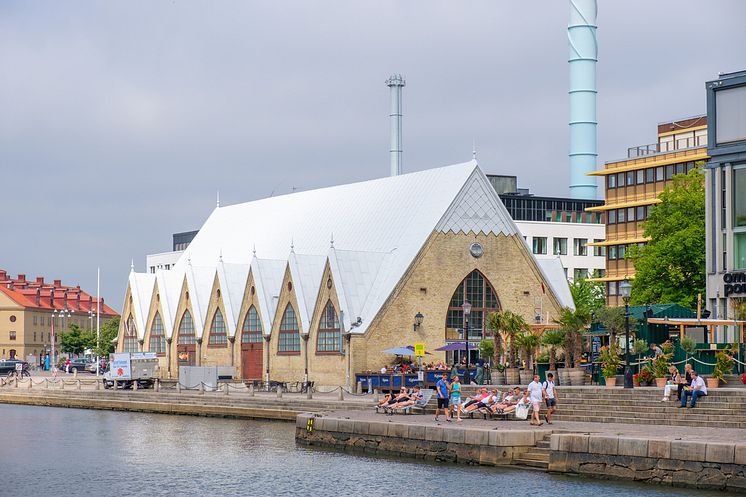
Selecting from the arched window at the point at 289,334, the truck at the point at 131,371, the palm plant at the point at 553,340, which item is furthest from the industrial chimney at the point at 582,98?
the palm plant at the point at 553,340

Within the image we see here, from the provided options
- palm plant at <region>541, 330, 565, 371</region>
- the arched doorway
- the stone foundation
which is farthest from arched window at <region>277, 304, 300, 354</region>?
the stone foundation

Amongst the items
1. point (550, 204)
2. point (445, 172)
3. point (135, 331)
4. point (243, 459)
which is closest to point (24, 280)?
point (550, 204)

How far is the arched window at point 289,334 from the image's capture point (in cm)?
7481

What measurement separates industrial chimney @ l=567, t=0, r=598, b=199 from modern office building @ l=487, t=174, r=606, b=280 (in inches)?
184

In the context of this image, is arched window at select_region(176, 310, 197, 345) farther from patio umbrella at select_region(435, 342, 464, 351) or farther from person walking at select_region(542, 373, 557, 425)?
person walking at select_region(542, 373, 557, 425)

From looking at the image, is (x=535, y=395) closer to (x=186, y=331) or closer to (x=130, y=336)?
(x=186, y=331)

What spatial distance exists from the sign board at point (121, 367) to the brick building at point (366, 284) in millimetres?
6062

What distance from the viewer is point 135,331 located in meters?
93.9

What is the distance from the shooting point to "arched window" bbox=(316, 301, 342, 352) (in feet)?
233

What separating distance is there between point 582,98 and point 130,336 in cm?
6162

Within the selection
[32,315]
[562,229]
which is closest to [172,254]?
[32,315]

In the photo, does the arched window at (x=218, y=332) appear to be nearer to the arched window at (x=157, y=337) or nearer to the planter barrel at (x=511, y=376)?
the arched window at (x=157, y=337)

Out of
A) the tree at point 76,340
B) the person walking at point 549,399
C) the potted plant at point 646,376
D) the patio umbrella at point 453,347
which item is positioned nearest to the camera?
the person walking at point 549,399

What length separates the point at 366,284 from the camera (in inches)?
2847
